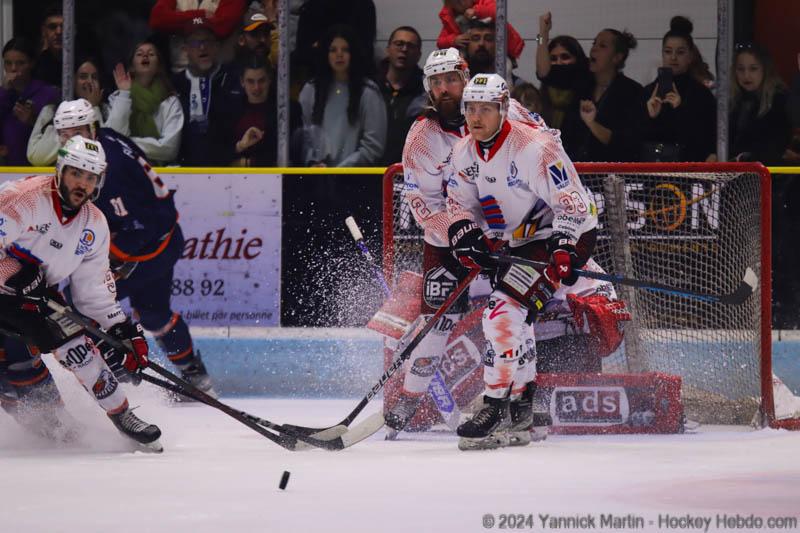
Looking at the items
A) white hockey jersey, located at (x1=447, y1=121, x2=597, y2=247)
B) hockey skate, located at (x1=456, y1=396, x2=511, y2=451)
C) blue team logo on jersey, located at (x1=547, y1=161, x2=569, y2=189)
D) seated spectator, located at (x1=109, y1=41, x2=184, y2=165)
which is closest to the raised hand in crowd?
seated spectator, located at (x1=109, y1=41, x2=184, y2=165)

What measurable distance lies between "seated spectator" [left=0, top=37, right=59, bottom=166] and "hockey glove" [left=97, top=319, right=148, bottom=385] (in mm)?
2737

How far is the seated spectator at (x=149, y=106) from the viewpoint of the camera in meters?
6.76

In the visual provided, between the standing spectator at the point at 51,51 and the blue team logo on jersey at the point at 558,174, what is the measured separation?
3.34m

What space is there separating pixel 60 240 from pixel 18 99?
9.25ft

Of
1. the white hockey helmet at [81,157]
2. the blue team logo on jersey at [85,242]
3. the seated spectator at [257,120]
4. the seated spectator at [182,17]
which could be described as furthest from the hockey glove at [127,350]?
the seated spectator at [182,17]

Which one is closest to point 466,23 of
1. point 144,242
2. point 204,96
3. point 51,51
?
point 204,96

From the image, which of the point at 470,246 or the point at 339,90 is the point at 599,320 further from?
the point at 339,90

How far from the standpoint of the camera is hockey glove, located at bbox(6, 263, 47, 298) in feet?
14.2

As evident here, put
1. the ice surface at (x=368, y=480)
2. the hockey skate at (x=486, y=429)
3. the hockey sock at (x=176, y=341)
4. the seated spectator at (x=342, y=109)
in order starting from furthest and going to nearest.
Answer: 1. the seated spectator at (x=342, y=109)
2. the hockey sock at (x=176, y=341)
3. the hockey skate at (x=486, y=429)
4. the ice surface at (x=368, y=480)

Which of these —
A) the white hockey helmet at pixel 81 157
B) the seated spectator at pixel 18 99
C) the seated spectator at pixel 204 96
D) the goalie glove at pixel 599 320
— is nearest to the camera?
the white hockey helmet at pixel 81 157

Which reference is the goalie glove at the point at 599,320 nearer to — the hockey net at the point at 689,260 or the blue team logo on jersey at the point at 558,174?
the hockey net at the point at 689,260

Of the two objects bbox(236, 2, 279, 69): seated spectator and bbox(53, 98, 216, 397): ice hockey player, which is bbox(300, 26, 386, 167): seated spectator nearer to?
bbox(236, 2, 279, 69): seated spectator

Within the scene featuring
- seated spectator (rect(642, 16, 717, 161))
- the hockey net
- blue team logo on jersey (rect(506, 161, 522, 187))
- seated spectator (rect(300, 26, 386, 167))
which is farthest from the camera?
seated spectator (rect(300, 26, 386, 167))

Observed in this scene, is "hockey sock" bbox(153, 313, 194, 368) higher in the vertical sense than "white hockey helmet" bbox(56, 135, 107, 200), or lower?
lower
